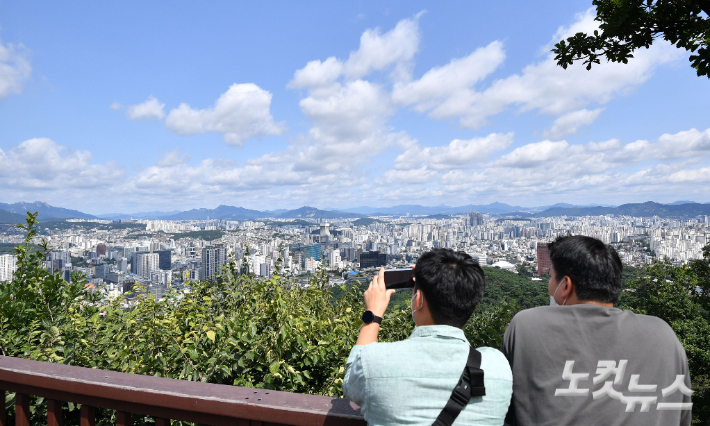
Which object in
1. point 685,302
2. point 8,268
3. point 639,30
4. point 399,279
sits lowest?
point 685,302

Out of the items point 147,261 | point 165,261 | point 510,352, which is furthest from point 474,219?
point 510,352

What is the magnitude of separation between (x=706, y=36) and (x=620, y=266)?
205 cm

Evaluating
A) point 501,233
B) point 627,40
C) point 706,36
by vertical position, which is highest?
point 627,40

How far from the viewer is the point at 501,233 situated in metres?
67.5

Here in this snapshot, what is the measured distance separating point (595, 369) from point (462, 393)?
1.50ft

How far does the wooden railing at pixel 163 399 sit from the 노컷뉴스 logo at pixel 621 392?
0.63m

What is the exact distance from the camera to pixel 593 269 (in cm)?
124

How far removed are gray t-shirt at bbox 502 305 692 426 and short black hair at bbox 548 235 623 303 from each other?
0.11 metres

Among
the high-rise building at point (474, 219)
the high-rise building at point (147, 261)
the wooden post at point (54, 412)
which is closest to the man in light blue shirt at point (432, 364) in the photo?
the wooden post at point (54, 412)

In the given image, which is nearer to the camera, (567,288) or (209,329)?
(567,288)

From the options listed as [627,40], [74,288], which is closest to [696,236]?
[627,40]

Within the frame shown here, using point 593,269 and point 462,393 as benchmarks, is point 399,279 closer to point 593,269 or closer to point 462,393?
point 462,393

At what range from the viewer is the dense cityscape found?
3164mm

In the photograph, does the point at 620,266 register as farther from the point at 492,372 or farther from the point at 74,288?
the point at 74,288
